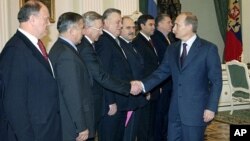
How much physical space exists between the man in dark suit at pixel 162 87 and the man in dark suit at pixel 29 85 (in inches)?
91.8

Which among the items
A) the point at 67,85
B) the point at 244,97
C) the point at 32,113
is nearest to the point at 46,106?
the point at 32,113

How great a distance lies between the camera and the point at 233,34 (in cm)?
840

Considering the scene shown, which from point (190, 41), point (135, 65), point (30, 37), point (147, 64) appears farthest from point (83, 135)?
point (147, 64)

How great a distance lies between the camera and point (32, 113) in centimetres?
234

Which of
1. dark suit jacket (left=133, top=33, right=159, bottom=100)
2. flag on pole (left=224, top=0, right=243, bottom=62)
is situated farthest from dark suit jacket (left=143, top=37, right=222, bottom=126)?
flag on pole (left=224, top=0, right=243, bottom=62)

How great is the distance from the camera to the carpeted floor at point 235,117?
6.28m

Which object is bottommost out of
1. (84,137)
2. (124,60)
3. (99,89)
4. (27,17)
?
(84,137)

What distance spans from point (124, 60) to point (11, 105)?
1.59m

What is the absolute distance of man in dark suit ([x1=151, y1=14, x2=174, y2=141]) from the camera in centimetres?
467

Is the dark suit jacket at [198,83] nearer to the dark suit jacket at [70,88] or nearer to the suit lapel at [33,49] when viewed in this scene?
the dark suit jacket at [70,88]

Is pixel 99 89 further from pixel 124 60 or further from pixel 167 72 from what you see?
pixel 167 72

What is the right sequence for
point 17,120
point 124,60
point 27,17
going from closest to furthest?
point 17,120 < point 27,17 < point 124,60

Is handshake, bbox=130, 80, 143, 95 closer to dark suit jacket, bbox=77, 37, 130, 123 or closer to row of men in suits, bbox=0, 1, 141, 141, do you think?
dark suit jacket, bbox=77, 37, 130, 123

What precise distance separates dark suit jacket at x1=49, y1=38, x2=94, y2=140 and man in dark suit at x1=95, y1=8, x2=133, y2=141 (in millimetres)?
715
